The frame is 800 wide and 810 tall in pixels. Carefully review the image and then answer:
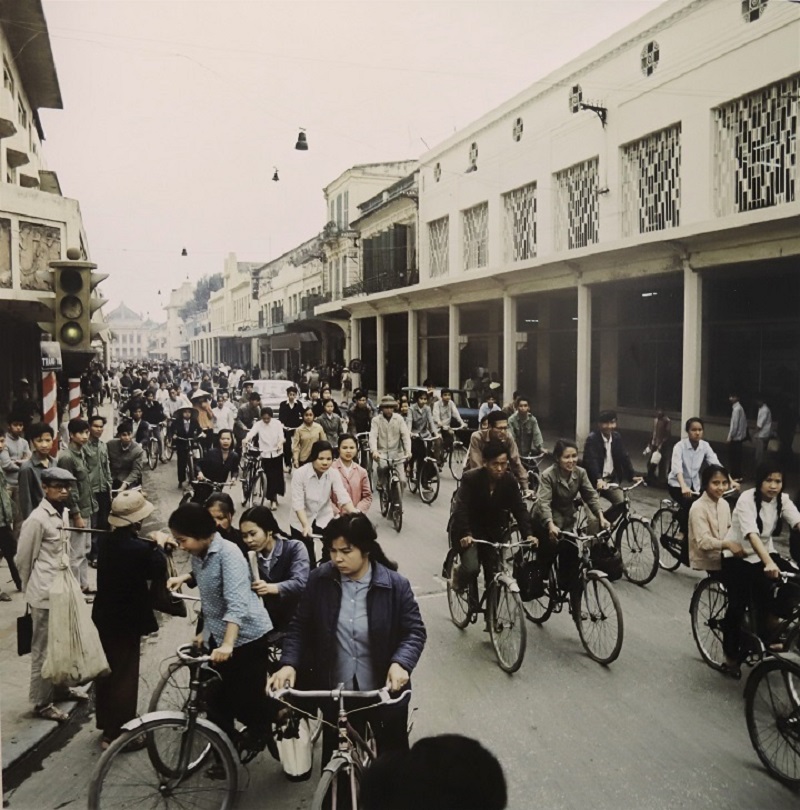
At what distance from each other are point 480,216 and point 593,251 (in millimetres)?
8477

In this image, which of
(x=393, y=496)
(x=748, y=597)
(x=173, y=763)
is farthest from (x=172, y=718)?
(x=393, y=496)

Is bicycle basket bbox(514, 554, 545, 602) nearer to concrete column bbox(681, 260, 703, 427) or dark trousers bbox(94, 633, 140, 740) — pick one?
dark trousers bbox(94, 633, 140, 740)

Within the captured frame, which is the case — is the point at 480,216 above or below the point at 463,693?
above

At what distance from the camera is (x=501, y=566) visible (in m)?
5.88

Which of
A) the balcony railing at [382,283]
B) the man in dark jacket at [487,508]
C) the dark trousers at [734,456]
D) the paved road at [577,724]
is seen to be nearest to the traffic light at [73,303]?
the paved road at [577,724]

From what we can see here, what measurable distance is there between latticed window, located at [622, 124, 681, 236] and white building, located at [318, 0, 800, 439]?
0.04 metres

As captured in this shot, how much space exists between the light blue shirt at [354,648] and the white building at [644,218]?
425 inches

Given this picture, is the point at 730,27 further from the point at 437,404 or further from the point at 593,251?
the point at 437,404

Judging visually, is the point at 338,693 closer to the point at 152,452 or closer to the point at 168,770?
the point at 168,770

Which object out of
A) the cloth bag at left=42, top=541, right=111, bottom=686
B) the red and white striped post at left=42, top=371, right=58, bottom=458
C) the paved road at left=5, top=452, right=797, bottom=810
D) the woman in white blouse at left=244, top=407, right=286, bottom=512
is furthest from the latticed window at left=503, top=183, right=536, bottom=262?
the cloth bag at left=42, top=541, right=111, bottom=686

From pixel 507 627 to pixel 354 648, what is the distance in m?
2.55

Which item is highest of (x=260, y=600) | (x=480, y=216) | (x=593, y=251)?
(x=480, y=216)

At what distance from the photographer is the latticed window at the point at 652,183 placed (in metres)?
15.3

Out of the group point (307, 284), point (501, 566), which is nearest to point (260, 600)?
point (501, 566)
